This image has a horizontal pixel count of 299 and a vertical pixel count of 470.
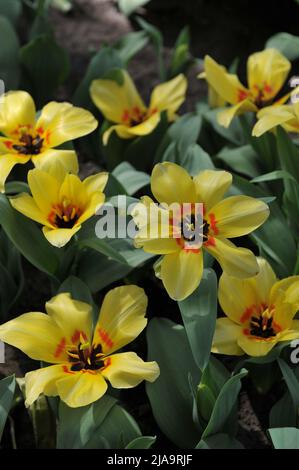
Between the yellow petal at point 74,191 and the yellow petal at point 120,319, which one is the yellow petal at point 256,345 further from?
the yellow petal at point 74,191

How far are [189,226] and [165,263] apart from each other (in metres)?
0.10

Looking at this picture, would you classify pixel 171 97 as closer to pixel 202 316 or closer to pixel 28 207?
pixel 28 207

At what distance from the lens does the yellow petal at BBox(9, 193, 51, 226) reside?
1.77 m

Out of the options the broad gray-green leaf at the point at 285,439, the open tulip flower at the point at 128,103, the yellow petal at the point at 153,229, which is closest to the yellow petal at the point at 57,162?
the yellow petal at the point at 153,229

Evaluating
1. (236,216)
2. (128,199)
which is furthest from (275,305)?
(128,199)

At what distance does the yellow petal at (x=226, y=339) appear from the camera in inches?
69.9

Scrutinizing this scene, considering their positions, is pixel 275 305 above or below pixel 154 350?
above

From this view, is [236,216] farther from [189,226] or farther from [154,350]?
[154,350]

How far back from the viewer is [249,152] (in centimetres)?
231

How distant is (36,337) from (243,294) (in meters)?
0.47

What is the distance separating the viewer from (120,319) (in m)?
1.77

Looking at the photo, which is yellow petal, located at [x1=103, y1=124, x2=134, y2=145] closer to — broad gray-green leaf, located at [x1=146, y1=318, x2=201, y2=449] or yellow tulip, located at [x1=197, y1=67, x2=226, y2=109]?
yellow tulip, located at [x1=197, y1=67, x2=226, y2=109]

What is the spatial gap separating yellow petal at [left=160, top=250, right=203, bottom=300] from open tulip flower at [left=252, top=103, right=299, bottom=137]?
40cm

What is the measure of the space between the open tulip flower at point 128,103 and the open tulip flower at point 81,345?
702mm
